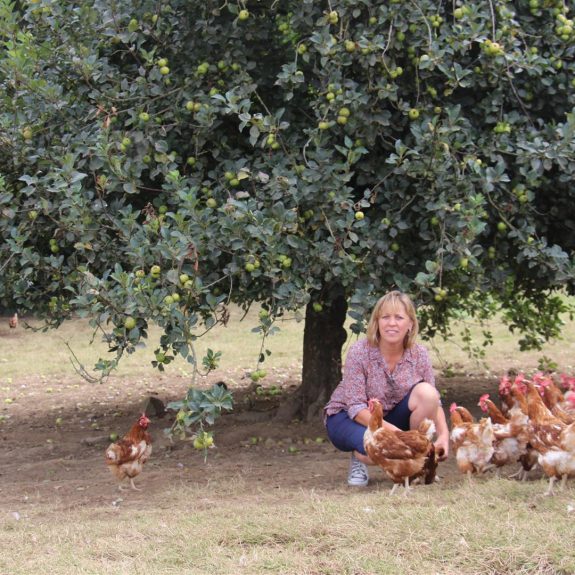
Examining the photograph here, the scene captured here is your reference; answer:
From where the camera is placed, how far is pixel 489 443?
5422mm

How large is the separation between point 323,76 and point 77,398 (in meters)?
6.25

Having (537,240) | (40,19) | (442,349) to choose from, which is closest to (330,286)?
(537,240)

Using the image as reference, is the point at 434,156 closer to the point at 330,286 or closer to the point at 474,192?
the point at 474,192

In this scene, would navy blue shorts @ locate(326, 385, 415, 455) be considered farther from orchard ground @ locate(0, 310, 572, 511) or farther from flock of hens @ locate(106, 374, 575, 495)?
orchard ground @ locate(0, 310, 572, 511)

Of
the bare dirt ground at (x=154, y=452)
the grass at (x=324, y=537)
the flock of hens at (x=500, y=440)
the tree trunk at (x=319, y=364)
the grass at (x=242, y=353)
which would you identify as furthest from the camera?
the grass at (x=242, y=353)

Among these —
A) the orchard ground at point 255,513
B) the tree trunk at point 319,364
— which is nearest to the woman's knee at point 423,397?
the orchard ground at point 255,513

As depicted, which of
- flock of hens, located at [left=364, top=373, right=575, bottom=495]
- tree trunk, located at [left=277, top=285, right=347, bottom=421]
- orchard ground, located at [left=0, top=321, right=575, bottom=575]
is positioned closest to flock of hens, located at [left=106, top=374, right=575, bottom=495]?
flock of hens, located at [left=364, top=373, right=575, bottom=495]

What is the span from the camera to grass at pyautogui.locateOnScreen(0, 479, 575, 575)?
13.4 ft

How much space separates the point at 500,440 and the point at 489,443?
123 mm

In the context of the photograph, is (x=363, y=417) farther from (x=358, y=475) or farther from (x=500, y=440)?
(x=500, y=440)

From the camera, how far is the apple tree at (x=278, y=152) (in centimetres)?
559

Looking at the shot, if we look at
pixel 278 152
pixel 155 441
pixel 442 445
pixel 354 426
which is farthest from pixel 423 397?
pixel 155 441

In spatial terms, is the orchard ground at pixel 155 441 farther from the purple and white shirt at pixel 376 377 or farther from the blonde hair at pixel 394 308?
the blonde hair at pixel 394 308

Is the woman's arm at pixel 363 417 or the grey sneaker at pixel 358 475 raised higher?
the woman's arm at pixel 363 417
